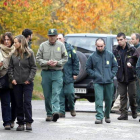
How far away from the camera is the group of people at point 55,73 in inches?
497

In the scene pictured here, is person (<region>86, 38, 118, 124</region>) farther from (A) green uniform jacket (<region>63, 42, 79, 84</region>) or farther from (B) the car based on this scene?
(B) the car

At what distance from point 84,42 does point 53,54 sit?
3.82 metres

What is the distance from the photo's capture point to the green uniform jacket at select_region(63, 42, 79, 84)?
51.8ft

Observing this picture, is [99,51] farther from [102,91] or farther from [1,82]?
[1,82]

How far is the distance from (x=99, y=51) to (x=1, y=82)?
2.78m

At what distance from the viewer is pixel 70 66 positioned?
623 inches

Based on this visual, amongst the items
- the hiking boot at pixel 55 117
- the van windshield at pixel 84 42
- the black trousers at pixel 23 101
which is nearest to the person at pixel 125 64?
the hiking boot at pixel 55 117

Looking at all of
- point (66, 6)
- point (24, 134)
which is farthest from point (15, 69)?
point (66, 6)

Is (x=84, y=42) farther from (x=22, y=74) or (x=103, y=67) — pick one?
(x=22, y=74)

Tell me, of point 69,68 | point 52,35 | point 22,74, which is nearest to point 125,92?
point 69,68

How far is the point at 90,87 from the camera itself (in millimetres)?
17734

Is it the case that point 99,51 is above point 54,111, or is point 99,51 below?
above

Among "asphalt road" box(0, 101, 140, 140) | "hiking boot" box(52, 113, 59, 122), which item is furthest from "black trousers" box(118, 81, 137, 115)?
"hiking boot" box(52, 113, 59, 122)

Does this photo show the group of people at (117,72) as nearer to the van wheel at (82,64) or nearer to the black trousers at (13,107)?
the van wheel at (82,64)
